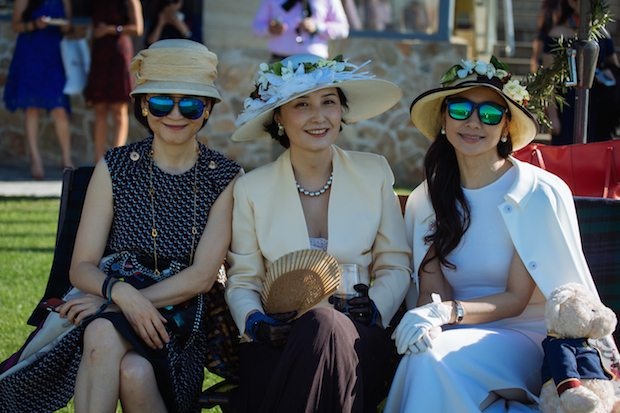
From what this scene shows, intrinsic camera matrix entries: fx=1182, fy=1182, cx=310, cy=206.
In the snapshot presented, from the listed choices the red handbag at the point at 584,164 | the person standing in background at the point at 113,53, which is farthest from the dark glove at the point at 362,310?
the person standing in background at the point at 113,53

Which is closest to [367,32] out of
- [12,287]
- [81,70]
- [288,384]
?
[81,70]

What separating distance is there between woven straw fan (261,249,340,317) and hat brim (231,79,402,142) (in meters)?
0.61

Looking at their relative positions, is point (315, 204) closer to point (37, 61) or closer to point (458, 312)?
point (458, 312)

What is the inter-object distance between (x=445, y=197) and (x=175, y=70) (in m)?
1.14

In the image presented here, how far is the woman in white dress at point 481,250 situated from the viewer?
3990 millimetres

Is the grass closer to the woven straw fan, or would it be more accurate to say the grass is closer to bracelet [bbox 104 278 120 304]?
bracelet [bbox 104 278 120 304]

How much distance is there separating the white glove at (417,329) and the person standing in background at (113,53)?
6898mm

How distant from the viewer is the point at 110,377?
13.5ft

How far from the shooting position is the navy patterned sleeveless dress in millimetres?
4262

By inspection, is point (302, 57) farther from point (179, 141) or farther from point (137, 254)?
point (137, 254)

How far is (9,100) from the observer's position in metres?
10.9

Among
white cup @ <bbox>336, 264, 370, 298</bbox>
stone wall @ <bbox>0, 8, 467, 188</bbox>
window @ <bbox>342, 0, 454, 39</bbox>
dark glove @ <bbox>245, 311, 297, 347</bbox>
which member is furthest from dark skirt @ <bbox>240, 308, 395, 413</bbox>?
window @ <bbox>342, 0, 454, 39</bbox>

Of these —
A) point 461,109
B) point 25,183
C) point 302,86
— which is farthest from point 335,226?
point 25,183

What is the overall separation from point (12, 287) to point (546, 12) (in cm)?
457
